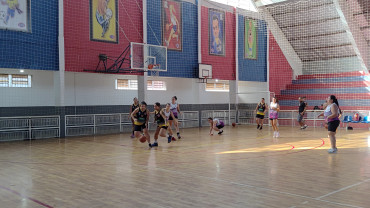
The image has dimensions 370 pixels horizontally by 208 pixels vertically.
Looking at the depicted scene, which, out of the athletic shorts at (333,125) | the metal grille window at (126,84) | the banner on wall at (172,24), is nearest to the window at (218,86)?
the banner on wall at (172,24)

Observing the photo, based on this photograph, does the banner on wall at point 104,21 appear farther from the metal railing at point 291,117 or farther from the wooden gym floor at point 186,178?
the metal railing at point 291,117

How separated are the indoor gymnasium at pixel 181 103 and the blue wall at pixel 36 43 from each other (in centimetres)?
5

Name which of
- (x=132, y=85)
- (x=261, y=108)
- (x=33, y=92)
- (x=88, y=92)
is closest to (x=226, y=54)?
(x=261, y=108)

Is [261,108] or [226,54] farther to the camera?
[226,54]

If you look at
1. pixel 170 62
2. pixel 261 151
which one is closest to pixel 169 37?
pixel 170 62

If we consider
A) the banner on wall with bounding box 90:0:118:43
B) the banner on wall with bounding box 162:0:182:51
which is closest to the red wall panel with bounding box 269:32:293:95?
the banner on wall with bounding box 162:0:182:51

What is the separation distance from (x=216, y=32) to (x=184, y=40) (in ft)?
10.2

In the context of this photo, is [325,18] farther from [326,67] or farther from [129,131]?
[129,131]

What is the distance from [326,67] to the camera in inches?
1105

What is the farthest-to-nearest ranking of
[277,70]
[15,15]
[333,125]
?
[277,70], [15,15], [333,125]

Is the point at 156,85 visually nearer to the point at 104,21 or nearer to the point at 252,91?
the point at 104,21

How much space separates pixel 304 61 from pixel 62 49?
2095cm

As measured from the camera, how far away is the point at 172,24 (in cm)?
2048

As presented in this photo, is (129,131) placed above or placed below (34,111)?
below
